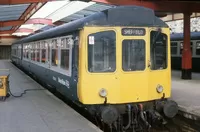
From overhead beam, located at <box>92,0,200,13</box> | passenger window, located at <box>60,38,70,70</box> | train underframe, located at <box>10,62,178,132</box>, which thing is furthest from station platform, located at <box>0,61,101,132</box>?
overhead beam, located at <box>92,0,200,13</box>

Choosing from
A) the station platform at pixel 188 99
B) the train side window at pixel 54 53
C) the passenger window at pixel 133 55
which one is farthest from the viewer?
the train side window at pixel 54 53

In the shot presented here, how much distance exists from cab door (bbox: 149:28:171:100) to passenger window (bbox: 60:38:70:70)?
2163 millimetres

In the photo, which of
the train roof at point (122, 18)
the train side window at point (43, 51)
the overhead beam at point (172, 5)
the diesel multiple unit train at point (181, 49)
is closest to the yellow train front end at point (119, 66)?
the train roof at point (122, 18)

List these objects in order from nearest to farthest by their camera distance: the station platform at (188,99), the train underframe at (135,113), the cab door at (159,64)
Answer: the train underframe at (135,113), the cab door at (159,64), the station platform at (188,99)

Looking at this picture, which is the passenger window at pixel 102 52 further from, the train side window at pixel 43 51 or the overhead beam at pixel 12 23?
the overhead beam at pixel 12 23

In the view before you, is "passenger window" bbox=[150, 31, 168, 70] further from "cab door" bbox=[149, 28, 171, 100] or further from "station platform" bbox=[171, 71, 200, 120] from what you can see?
"station platform" bbox=[171, 71, 200, 120]

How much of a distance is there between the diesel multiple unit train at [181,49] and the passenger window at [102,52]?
12.8 metres

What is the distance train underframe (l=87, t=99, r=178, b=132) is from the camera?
7.34 meters

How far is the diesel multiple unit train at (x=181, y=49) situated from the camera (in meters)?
19.2

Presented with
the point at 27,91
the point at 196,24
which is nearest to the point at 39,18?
the point at 27,91

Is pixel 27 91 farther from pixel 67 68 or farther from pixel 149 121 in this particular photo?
pixel 149 121

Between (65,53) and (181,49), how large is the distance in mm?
13425

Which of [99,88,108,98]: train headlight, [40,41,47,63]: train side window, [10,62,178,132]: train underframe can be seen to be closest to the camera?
[99,88,108,98]: train headlight

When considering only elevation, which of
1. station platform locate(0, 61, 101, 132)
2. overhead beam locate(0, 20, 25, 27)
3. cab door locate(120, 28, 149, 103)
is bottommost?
station platform locate(0, 61, 101, 132)
